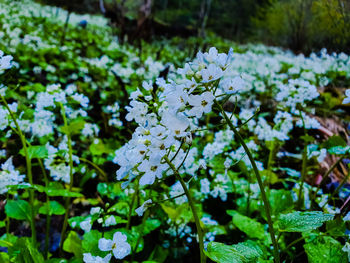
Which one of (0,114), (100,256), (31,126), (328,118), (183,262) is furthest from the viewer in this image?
(328,118)

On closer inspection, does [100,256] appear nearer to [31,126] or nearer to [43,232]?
Result: [43,232]

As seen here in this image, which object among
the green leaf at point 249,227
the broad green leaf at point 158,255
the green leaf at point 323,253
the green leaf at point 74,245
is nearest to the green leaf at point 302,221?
the green leaf at point 323,253

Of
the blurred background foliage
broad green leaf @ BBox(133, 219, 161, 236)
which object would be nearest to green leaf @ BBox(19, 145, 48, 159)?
broad green leaf @ BBox(133, 219, 161, 236)

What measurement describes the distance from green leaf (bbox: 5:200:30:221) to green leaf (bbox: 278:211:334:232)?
1244mm

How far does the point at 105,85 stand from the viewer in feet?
12.1

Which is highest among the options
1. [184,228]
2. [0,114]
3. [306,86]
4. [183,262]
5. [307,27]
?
[307,27]

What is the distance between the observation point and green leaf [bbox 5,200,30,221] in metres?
1.41

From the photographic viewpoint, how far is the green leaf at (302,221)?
839 millimetres

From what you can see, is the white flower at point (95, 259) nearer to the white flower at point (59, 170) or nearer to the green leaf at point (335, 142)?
the white flower at point (59, 170)

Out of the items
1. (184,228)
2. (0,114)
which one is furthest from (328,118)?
(0,114)

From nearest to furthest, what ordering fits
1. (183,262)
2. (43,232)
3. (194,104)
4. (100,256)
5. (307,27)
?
(194,104) → (100,256) → (183,262) → (43,232) → (307,27)

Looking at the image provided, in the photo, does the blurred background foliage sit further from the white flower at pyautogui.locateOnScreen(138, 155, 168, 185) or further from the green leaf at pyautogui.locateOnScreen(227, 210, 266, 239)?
the white flower at pyautogui.locateOnScreen(138, 155, 168, 185)

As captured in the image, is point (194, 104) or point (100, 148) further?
point (100, 148)

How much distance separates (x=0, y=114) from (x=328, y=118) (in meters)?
3.62
